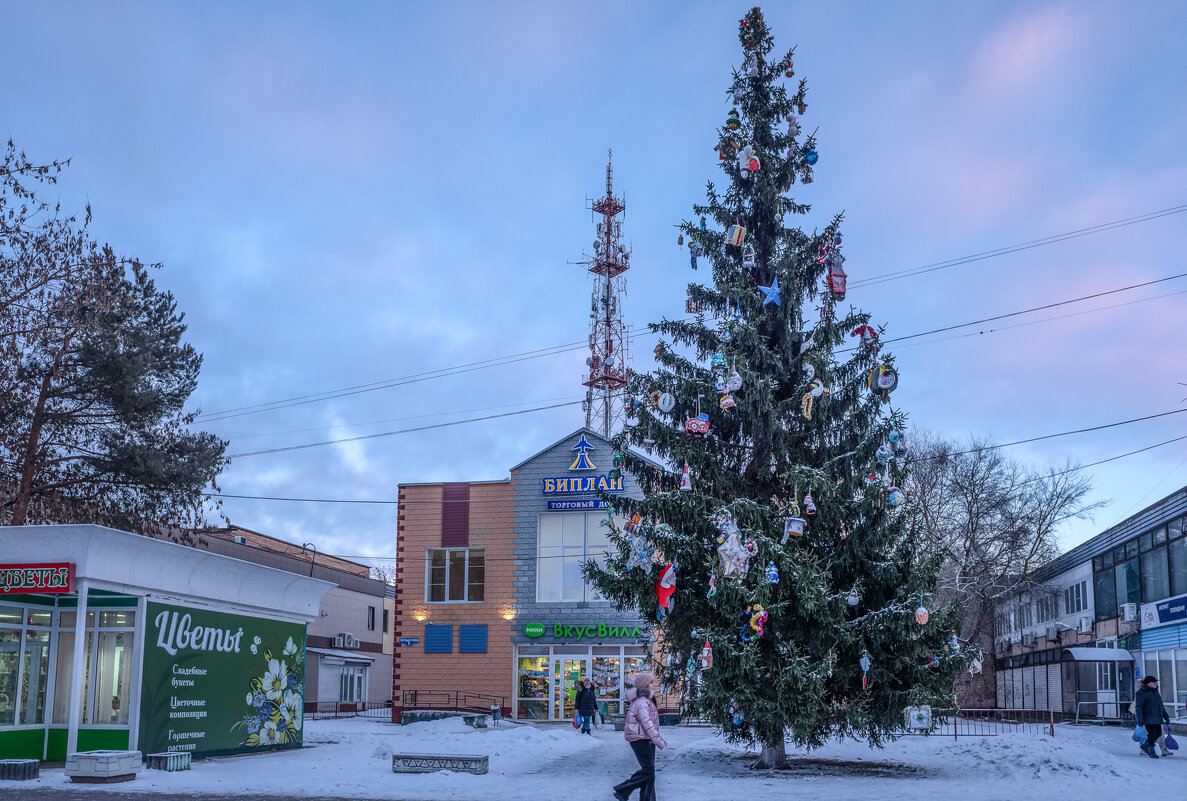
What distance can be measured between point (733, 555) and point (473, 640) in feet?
64.4

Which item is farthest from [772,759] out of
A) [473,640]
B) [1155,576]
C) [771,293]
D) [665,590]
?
[1155,576]

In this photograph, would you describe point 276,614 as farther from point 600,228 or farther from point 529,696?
point 600,228

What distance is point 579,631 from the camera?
110ft

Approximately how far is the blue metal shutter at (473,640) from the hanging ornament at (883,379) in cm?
1988

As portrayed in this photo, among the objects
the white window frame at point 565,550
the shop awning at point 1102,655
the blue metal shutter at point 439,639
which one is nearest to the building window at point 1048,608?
the shop awning at point 1102,655

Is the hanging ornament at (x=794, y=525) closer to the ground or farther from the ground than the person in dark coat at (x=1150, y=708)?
farther from the ground

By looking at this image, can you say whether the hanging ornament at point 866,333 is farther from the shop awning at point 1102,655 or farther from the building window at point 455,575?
the shop awning at point 1102,655

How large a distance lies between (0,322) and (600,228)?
84.2ft

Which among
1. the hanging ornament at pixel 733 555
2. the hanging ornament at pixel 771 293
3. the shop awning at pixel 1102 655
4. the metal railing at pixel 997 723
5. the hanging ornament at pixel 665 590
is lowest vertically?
the metal railing at pixel 997 723

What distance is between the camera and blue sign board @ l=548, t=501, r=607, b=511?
112ft

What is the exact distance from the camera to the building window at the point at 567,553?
113 ft

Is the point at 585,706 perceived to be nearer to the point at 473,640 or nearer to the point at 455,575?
the point at 473,640

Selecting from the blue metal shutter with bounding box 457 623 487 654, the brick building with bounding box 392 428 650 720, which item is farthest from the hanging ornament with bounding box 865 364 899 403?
the blue metal shutter with bounding box 457 623 487 654

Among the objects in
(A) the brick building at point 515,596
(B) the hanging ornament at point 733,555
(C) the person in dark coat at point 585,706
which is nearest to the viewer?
(B) the hanging ornament at point 733,555
